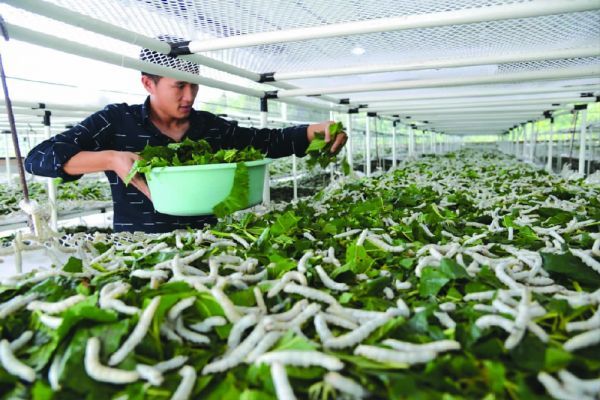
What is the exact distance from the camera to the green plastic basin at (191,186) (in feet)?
4.17

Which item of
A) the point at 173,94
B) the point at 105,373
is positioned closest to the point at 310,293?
the point at 105,373

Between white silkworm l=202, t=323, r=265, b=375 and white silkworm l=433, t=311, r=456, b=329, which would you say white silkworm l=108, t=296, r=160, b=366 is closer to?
white silkworm l=202, t=323, r=265, b=375

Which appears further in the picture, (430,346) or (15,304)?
(15,304)

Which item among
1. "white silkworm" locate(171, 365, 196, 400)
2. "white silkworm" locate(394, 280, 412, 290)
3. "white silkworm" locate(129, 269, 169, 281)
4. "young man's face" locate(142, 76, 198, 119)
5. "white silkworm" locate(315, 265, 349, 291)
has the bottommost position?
"white silkworm" locate(171, 365, 196, 400)

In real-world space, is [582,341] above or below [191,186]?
below

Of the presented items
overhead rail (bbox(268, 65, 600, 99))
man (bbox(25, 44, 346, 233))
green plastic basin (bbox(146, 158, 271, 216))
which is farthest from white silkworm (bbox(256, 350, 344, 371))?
overhead rail (bbox(268, 65, 600, 99))

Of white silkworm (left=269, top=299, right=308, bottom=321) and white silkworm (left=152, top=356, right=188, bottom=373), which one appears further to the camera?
white silkworm (left=269, top=299, right=308, bottom=321)

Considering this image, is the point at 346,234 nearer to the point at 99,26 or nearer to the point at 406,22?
the point at 406,22

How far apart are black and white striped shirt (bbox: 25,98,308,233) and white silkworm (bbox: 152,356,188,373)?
1.40m

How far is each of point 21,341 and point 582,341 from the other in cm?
87

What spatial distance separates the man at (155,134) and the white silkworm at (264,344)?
1250 millimetres

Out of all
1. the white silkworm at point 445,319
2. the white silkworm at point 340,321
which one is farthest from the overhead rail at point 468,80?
the white silkworm at point 340,321

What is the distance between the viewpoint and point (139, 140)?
6.96ft

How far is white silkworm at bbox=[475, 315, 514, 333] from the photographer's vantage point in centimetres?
63
